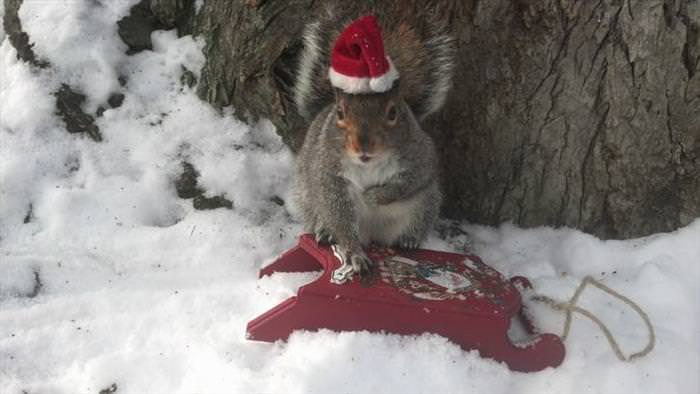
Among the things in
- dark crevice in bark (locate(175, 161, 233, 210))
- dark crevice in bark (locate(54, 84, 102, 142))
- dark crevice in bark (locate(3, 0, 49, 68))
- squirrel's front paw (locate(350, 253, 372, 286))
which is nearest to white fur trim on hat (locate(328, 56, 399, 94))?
squirrel's front paw (locate(350, 253, 372, 286))

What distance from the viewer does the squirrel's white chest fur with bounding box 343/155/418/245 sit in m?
1.82

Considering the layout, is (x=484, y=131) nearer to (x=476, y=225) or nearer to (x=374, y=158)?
(x=476, y=225)

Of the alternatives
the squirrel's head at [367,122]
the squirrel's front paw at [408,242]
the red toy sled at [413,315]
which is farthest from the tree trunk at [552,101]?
the red toy sled at [413,315]

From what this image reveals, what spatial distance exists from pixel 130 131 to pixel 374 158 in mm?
983

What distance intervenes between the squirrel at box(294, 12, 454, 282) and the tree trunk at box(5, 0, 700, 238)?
0.46ft

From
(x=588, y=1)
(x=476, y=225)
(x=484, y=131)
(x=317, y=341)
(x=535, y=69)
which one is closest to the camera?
(x=317, y=341)

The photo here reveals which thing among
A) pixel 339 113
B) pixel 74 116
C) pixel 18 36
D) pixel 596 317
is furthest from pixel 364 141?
pixel 18 36

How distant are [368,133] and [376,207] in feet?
0.98

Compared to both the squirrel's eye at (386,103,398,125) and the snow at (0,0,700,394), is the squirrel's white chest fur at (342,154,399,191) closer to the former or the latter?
the squirrel's eye at (386,103,398,125)

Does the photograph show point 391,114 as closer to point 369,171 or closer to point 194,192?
point 369,171

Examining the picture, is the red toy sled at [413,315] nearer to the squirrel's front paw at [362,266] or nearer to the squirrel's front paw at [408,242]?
the squirrel's front paw at [362,266]

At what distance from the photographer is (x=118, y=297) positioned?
185 centimetres

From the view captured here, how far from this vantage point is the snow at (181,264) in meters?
1.61

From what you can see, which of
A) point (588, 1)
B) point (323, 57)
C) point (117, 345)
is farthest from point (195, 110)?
point (588, 1)
